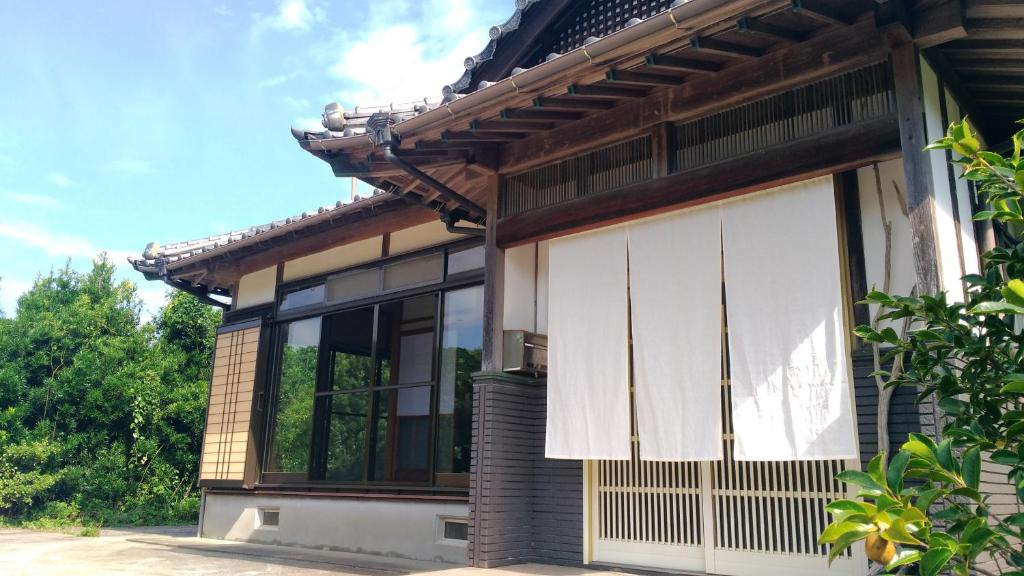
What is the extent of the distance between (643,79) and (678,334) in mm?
1800

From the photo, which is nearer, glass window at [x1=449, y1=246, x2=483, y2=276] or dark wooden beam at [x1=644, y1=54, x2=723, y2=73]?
dark wooden beam at [x1=644, y1=54, x2=723, y2=73]

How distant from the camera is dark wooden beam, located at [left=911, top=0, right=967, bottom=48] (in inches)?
166

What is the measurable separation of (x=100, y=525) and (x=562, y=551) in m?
9.73

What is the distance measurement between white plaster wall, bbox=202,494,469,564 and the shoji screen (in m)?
0.39

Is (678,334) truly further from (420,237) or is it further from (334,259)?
(334,259)

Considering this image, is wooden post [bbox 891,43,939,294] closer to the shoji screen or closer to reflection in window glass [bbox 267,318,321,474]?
reflection in window glass [bbox 267,318,321,474]

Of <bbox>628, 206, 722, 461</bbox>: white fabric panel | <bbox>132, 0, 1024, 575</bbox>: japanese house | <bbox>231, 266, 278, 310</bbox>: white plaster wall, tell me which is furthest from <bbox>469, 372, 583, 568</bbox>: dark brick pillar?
<bbox>231, 266, 278, 310</bbox>: white plaster wall

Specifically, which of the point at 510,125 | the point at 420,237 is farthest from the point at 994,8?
the point at 420,237

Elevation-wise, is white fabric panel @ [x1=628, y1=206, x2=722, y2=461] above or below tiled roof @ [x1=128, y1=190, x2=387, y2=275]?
below

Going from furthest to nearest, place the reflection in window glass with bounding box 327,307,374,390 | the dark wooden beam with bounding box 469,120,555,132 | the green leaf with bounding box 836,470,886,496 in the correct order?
the reflection in window glass with bounding box 327,307,374,390 < the dark wooden beam with bounding box 469,120,555,132 < the green leaf with bounding box 836,470,886,496

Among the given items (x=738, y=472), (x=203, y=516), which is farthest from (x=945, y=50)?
(x=203, y=516)

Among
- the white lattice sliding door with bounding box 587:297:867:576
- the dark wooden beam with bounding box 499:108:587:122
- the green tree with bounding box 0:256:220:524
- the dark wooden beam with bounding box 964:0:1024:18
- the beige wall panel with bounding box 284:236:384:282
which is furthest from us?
the green tree with bounding box 0:256:220:524

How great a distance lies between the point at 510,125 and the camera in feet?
19.7

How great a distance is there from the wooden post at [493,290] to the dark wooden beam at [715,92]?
0.30 m
